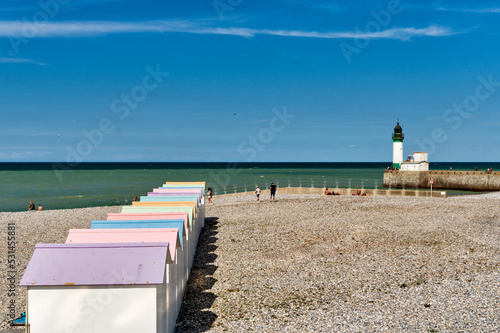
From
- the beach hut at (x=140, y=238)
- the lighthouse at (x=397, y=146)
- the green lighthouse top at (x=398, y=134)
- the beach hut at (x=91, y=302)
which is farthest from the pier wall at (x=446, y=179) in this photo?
the beach hut at (x=91, y=302)

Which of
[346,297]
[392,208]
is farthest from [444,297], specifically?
[392,208]

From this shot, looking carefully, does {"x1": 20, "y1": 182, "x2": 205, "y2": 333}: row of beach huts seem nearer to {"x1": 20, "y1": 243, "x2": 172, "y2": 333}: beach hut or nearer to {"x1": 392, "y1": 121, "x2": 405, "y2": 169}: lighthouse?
{"x1": 20, "y1": 243, "x2": 172, "y2": 333}: beach hut

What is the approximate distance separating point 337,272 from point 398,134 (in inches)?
2441

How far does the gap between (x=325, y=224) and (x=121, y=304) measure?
54.4 ft

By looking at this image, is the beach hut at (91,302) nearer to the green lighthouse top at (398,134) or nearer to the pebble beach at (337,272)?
the pebble beach at (337,272)

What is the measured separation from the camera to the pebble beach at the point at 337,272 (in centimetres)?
1123

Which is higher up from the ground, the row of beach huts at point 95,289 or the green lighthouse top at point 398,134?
the green lighthouse top at point 398,134

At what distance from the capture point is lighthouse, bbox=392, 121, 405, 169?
73.1 metres

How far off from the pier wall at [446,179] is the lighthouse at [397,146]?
1.75 metres

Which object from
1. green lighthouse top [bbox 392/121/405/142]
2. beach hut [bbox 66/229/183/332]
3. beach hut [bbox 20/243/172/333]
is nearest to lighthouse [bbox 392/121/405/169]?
green lighthouse top [bbox 392/121/405/142]

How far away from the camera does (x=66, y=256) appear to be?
30.2 ft

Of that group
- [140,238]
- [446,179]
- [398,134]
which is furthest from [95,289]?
[446,179]

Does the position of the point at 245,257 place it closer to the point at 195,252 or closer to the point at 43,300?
the point at 195,252

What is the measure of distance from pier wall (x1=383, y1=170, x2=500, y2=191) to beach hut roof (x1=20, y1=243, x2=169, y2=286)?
68.7 metres
